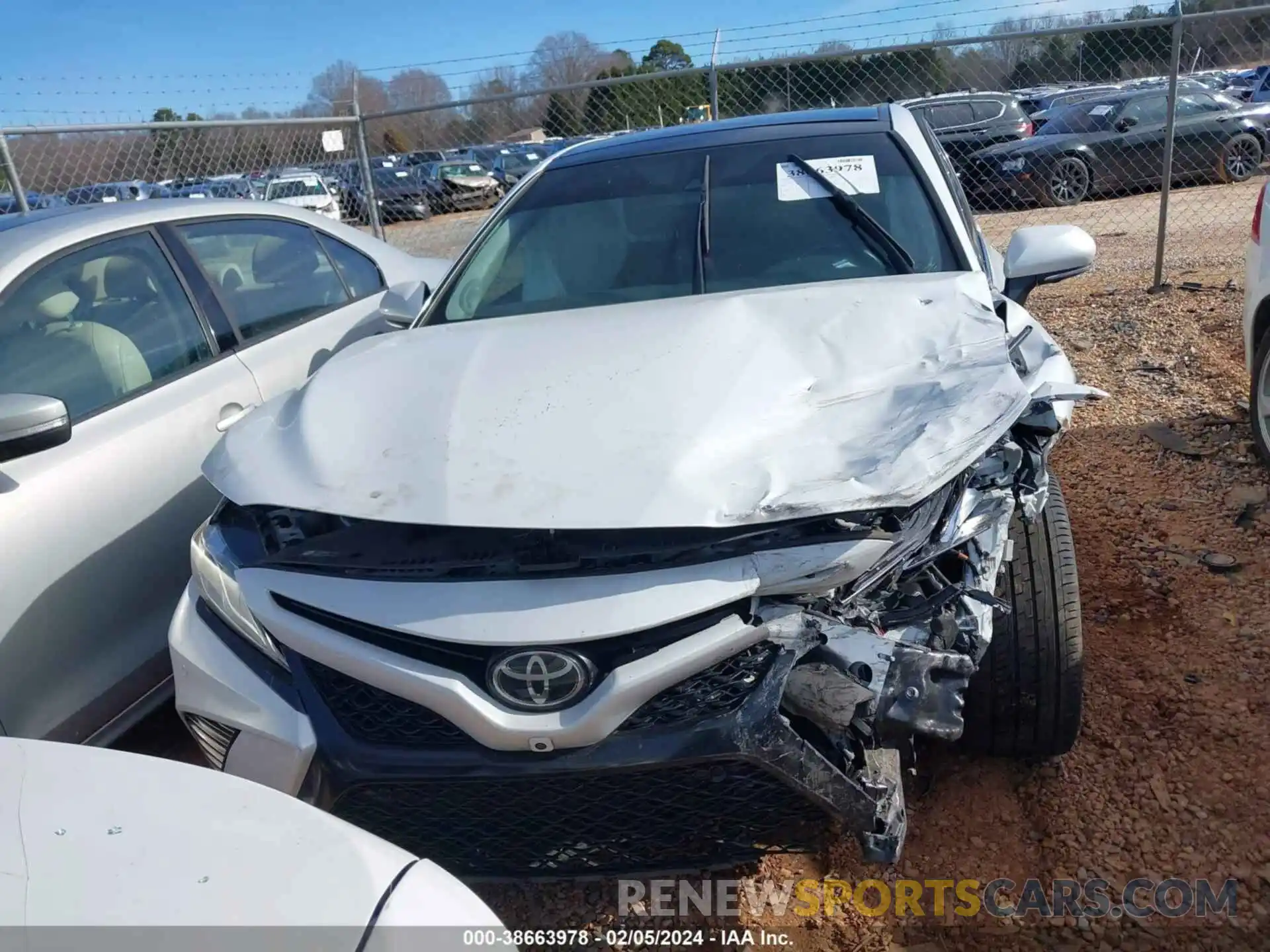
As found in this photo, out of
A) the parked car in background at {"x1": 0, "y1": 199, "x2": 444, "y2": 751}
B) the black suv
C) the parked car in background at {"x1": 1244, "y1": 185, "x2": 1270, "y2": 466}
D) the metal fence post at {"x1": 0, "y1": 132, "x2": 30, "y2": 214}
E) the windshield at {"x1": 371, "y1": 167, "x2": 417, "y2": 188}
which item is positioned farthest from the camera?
the black suv

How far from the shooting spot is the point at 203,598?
2.08m

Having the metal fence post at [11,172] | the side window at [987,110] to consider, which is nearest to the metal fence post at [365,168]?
the metal fence post at [11,172]

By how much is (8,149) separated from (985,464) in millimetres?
7266

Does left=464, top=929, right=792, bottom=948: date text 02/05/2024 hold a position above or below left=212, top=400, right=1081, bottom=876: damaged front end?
below

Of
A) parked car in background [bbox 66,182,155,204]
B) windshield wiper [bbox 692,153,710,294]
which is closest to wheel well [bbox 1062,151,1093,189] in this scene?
windshield wiper [bbox 692,153,710,294]

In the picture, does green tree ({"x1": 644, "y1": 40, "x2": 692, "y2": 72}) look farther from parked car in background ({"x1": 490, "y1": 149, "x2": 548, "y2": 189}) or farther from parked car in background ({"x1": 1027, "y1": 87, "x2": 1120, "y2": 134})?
parked car in background ({"x1": 490, "y1": 149, "x2": 548, "y2": 189})

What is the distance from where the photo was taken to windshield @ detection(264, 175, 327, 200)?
11.6m

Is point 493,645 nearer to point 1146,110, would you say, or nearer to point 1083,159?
point 1083,159

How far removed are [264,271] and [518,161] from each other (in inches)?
793

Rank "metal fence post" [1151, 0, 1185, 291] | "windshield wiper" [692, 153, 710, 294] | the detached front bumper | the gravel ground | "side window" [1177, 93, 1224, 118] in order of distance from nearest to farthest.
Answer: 1. the detached front bumper
2. the gravel ground
3. "windshield wiper" [692, 153, 710, 294]
4. "metal fence post" [1151, 0, 1185, 291]
5. "side window" [1177, 93, 1224, 118]

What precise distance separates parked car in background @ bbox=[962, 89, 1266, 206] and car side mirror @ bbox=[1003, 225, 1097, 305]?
32.1 ft

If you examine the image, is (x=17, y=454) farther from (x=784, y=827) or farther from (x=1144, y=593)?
(x=1144, y=593)

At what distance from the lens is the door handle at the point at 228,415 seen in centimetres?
316

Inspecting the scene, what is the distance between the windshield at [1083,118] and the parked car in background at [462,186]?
26.3 feet
